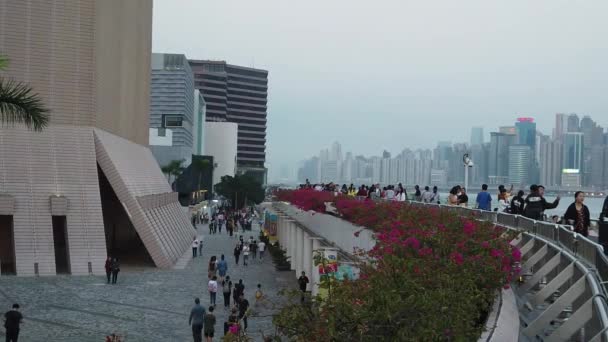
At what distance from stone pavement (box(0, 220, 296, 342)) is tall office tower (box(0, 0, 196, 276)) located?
195 cm

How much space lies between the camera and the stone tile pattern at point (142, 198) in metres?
35.6

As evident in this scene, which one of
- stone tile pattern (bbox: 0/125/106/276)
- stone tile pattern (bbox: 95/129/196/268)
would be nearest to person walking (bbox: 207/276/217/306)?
stone tile pattern (bbox: 0/125/106/276)

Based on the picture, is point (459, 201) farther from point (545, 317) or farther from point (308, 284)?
point (545, 317)

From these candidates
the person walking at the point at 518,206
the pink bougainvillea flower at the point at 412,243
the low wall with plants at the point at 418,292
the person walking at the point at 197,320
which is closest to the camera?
the low wall with plants at the point at 418,292

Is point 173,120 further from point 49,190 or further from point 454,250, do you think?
point 454,250

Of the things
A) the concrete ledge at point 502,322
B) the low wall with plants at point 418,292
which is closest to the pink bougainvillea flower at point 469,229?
the low wall with plants at point 418,292

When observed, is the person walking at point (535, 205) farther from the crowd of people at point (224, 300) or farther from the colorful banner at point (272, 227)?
the colorful banner at point (272, 227)

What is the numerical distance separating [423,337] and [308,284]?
66.9 feet

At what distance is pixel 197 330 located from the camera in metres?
18.2

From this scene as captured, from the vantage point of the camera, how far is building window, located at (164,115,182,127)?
113 m

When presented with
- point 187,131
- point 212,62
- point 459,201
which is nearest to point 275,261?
point 459,201

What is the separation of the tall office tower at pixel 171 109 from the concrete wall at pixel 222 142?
3562cm

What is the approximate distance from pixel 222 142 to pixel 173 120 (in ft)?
182

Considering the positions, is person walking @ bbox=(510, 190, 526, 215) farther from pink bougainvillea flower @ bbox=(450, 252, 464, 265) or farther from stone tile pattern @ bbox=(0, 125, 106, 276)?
stone tile pattern @ bbox=(0, 125, 106, 276)
